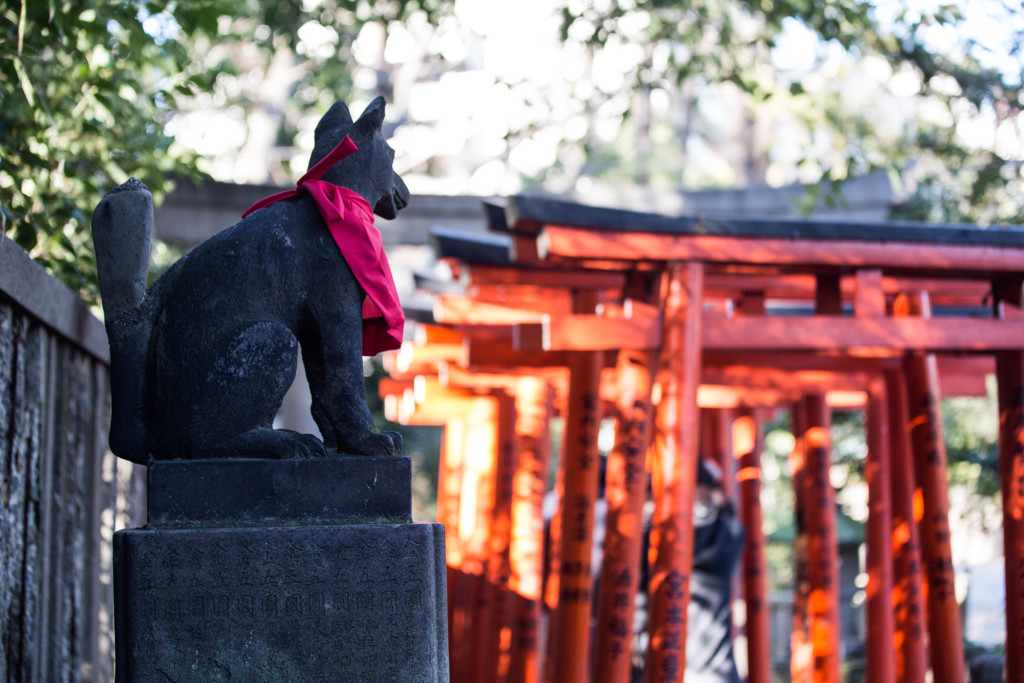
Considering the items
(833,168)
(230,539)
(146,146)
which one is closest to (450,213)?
(833,168)

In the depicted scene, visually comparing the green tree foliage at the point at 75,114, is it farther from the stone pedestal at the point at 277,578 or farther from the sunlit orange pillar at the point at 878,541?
the sunlit orange pillar at the point at 878,541

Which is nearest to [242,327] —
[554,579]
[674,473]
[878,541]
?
[674,473]

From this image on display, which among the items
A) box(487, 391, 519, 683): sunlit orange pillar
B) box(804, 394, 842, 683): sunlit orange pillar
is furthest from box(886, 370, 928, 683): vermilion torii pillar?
box(487, 391, 519, 683): sunlit orange pillar

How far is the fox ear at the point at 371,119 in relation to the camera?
3.21 m

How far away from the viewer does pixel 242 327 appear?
291cm

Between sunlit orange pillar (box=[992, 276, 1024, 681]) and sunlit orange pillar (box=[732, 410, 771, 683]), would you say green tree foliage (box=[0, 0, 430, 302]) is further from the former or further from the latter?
sunlit orange pillar (box=[732, 410, 771, 683])

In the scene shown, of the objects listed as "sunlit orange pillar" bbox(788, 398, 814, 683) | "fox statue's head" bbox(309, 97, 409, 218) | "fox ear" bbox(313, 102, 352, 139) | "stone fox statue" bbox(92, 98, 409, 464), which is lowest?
"sunlit orange pillar" bbox(788, 398, 814, 683)

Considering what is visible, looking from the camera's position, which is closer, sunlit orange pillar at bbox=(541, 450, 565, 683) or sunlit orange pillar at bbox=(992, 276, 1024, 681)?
sunlit orange pillar at bbox=(992, 276, 1024, 681)

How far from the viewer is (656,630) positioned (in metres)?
4.89

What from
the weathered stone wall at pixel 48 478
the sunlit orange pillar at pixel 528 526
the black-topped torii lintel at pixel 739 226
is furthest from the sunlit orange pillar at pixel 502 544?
the weathered stone wall at pixel 48 478

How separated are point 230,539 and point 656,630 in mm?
2709

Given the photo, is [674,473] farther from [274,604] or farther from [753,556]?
[753,556]

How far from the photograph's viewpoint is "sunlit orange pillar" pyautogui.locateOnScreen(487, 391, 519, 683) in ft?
25.8

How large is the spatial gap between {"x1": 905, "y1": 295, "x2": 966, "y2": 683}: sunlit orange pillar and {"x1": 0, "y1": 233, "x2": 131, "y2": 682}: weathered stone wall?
14.2ft
